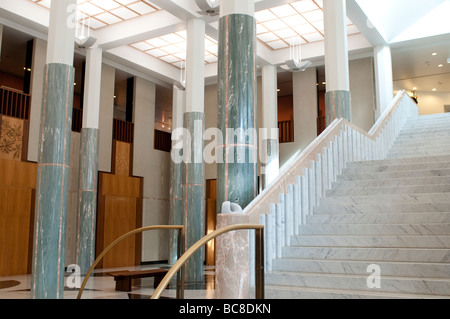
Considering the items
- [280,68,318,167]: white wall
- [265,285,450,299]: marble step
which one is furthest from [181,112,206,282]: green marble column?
[280,68,318,167]: white wall

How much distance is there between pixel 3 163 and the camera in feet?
40.5

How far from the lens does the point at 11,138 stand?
12641mm

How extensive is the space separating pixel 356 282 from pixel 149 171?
43.8ft

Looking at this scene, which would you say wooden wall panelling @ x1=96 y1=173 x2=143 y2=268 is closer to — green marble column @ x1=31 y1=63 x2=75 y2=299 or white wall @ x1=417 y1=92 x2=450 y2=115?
green marble column @ x1=31 y1=63 x2=75 y2=299

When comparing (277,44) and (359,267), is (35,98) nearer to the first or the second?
(277,44)

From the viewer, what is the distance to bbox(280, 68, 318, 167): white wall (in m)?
16.9

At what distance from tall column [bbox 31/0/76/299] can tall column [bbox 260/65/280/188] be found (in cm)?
830

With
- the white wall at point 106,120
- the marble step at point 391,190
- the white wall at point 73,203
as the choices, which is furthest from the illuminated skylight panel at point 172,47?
the marble step at point 391,190

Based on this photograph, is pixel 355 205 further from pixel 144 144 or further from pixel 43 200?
pixel 144 144

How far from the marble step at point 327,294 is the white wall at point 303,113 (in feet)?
41.0

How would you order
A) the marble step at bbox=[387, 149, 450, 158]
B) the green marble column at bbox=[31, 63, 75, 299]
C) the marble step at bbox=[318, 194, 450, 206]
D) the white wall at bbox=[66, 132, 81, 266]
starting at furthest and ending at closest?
1. the white wall at bbox=[66, 132, 81, 266]
2. the marble step at bbox=[387, 149, 450, 158]
3. the green marble column at bbox=[31, 63, 75, 299]
4. the marble step at bbox=[318, 194, 450, 206]

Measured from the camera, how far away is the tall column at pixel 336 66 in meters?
9.70
